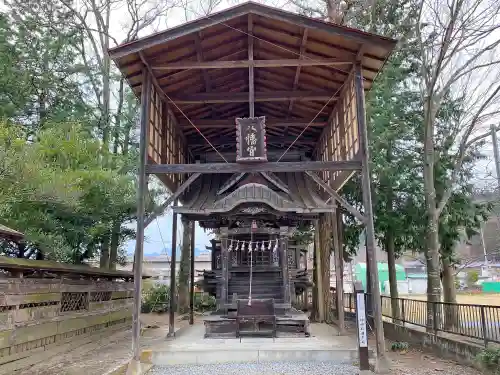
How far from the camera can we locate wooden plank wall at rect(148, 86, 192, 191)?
31.6 feet

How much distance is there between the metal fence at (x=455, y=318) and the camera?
754cm

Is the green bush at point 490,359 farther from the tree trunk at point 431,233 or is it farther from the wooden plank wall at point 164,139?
the wooden plank wall at point 164,139

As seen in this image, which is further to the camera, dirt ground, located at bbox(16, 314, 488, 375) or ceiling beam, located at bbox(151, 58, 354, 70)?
ceiling beam, located at bbox(151, 58, 354, 70)

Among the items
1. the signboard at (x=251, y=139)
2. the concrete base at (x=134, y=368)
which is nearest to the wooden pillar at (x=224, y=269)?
the concrete base at (x=134, y=368)

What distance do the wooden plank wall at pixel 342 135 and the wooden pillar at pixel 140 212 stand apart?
183 inches

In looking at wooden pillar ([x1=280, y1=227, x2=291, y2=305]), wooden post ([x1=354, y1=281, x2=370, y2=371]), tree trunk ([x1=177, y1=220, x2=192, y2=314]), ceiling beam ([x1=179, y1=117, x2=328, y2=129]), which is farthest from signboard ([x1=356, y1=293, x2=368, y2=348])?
tree trunk ([x1=177, y1=220, x2=192, y2=314])

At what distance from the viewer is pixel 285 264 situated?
495 inches

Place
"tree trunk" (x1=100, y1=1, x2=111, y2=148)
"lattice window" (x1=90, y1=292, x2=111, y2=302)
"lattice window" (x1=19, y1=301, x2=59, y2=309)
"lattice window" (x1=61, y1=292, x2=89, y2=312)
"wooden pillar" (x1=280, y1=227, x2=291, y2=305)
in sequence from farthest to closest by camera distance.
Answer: "tree trunk" (x1=100, y1=1, x2=111, y2=148) → "lattice window" (x1=90, y1=292, x2=111, y2=302) → "wooden pillar" (x1=280, y1=227, x2=291, y2=305) → "lattice window" (x1=61, y1=292, x2=89, y2=312) → "lattice window" (x1=19, y1=301, x2=59, y2=309)

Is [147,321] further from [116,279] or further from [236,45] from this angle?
[236,45]

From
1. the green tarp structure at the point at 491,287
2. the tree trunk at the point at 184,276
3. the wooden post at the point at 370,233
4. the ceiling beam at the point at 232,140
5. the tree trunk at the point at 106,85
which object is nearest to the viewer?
the wooden post at the point at 370,233

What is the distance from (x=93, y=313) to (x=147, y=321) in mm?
6173

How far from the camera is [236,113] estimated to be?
12.9 meters

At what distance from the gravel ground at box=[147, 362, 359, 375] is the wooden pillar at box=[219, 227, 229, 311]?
377 centimetres

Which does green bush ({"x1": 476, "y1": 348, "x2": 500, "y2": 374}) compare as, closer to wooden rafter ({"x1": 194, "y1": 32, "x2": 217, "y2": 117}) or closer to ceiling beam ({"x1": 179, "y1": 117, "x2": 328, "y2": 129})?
ceiling beam ({"x1": 179, "y1": 117, "x2": 328, "y2": 129})
